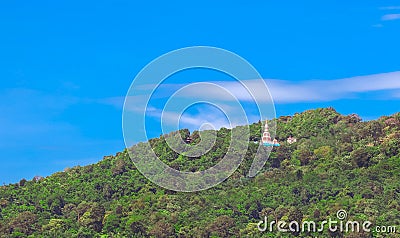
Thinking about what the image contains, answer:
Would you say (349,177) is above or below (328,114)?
below

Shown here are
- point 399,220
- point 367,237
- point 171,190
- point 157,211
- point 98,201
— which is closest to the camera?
point 367,237

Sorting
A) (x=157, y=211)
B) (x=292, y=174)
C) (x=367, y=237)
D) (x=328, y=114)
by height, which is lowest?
(x=367, y=237)

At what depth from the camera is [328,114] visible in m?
41.5

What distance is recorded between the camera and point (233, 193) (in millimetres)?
33188

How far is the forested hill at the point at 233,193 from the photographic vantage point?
96.3 feet

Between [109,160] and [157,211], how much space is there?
28.6 feet

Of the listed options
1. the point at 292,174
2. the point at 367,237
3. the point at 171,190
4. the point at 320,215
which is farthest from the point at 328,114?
the point at 367,237

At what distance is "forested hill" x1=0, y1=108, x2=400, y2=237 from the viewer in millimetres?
29359

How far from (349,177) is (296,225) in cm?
497

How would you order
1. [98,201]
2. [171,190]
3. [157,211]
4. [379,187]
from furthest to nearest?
[98,201], [171,190], [157,211], [379,187]

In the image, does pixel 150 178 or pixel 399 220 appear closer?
pixel 399 220

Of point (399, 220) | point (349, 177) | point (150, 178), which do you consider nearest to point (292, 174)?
point (349, 177)

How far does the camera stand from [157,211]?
31719 mm

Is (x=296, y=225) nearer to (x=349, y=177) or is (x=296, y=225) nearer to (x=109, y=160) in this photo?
(x=349, y=177)
